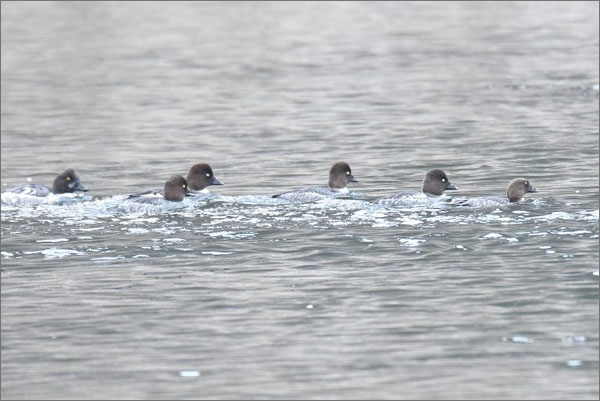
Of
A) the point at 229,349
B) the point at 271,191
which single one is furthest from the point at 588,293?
the point at 271,191

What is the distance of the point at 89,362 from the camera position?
11211mm

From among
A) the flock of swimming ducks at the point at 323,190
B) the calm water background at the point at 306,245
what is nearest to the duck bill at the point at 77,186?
the flock of swimming ducks at the point at 323,190

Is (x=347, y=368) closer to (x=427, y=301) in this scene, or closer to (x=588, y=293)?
(x=427, y=301)

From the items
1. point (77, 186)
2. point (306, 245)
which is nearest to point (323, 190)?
point (306, 245)

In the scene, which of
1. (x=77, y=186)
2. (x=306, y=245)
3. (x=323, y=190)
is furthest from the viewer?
(x=77, y=186)

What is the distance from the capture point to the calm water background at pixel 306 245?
10953 mm

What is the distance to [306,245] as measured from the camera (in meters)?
15.0

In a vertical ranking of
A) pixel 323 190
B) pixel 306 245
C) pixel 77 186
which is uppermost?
pixel 77 186

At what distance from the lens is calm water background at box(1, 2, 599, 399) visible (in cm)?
1095

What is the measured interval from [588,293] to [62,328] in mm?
4457

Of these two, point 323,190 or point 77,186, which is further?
point 77,186

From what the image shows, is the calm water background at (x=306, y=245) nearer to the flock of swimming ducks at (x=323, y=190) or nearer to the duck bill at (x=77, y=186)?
the flock of swimming ducks at (x=323, y=190)

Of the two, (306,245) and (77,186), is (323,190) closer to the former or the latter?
(306,245)

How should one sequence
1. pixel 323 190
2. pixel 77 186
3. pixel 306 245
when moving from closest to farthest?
pixel 306 245, pixel 323 190, pixel 77 186
